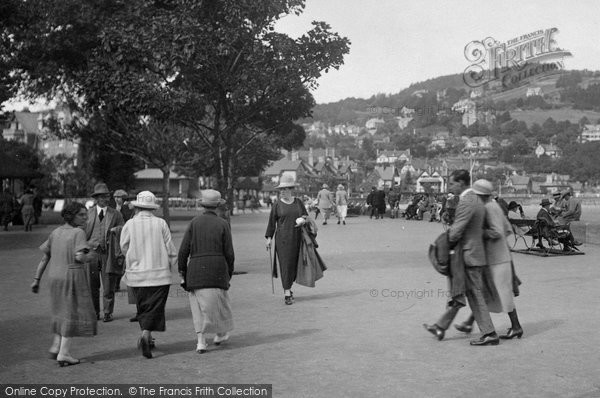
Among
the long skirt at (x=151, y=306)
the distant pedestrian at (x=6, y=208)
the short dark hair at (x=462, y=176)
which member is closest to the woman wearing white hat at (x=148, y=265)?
the long skirt at (x=151, y=306)

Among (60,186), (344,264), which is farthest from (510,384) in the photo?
(60,186)

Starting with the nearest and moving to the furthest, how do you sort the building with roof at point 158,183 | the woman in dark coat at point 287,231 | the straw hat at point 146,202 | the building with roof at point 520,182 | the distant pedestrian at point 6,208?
1. the straw hat at point 146,202
2. the woman in dark coat at point 287,231
3. the distant pedestrian at point 6,208
4. the building with roof at point 158,183
5. the building with roof at point 520,182

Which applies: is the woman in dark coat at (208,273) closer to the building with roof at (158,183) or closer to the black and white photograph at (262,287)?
the black and white photograph at (262,287)

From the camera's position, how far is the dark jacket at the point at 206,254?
22.7ft

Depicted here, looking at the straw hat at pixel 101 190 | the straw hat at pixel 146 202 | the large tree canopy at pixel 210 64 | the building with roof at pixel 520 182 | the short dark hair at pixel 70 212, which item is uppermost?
the large tree canopy at pixel 210 64

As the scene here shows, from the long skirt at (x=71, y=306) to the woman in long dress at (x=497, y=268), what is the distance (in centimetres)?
366

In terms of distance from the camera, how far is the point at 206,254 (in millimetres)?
6984

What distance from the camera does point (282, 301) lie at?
9961 millimetres

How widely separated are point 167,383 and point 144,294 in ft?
4.46

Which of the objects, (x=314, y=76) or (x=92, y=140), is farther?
(x=92, y=140)

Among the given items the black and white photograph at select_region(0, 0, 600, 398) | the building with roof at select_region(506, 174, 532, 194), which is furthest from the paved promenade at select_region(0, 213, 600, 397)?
the building with roof at select_region(506, 174, 532, 194)

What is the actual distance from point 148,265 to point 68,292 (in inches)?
30.1

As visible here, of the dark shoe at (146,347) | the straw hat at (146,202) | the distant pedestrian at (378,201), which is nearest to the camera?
the dark shoe at (146,347)

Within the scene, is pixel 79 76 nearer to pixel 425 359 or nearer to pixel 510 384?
pixel 425 359
